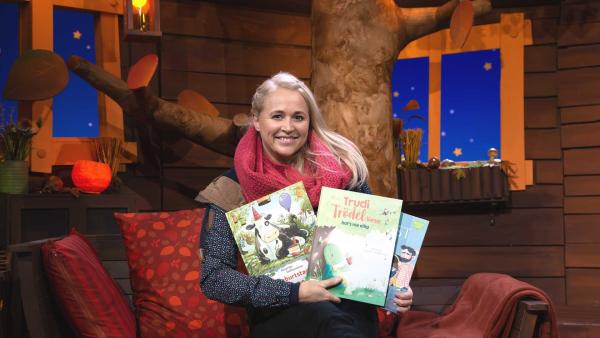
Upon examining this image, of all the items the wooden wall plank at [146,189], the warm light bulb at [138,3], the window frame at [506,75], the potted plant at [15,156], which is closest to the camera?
the potted plant at [15,156]

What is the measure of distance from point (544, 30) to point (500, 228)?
121cm

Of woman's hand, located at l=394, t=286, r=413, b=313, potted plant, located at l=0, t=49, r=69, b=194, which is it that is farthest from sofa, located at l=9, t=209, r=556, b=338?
potted plant, located at l=0, t=49, r=69, b=194

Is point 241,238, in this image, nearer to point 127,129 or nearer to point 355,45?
point 355,45

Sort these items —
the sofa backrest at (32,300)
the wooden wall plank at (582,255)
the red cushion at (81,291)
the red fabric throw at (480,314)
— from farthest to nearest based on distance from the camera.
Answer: the wooden wall plank at (582,255), the red fabric throw at (480,314), the red cushion at (81,291), the sofa backrest at (32,300)

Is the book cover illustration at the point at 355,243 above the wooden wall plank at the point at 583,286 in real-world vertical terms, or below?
above

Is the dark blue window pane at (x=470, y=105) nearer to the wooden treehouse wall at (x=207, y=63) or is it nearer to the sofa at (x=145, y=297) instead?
the wooden treehouse wall at (x=207, y=63)

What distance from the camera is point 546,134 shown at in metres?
4.30

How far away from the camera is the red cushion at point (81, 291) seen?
6.96 feet

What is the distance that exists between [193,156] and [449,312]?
72.3 inches

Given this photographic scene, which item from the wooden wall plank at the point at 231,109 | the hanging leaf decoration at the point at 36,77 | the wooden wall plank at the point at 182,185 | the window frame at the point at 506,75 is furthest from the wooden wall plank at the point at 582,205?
the hanging leaf decoration at the point at 36,77

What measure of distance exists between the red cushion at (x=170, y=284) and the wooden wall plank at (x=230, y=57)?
150 centimetres

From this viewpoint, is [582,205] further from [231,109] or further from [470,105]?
[231,109]

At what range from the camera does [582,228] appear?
4215mm

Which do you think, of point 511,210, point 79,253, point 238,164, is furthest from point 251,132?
point 511,210
